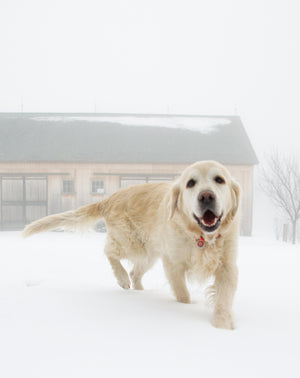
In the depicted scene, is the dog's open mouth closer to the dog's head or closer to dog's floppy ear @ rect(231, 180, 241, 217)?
the dog's head

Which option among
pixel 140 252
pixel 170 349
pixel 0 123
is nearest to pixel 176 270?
pixel 140 252

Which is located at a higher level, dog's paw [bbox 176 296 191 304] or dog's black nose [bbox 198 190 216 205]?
dog's black nose [bbox 198 190 216 205]

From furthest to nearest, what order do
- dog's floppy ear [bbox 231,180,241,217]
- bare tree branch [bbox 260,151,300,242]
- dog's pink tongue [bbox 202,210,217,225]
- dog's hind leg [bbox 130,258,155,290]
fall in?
bare tree branch [bbox 260,151,300,242]
dog's hind leg [bbox 130,258,155,290]
dog's floppy ear [bbox 231,180,241,217]
dog's pink tongue [bbox 202,210,217,225]

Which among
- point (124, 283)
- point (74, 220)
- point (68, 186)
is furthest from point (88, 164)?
point (124, 283)

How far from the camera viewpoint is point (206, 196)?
2.28 meters

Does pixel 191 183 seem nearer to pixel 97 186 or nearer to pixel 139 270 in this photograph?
pixel 139 270

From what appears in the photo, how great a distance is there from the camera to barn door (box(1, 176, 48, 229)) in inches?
651

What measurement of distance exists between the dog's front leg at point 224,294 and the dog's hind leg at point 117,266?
3.83ft

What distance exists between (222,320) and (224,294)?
24cm

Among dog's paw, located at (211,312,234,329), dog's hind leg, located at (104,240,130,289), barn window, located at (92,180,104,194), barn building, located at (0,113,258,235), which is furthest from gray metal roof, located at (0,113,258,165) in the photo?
dog's paw, located at (211,312,234,329)

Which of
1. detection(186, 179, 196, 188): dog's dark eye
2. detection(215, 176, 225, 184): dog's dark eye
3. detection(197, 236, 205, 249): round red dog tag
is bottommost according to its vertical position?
detection(197, 236, 205, 249): round red dog tag

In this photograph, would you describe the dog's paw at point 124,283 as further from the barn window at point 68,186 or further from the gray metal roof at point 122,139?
the barn window at point 68,186

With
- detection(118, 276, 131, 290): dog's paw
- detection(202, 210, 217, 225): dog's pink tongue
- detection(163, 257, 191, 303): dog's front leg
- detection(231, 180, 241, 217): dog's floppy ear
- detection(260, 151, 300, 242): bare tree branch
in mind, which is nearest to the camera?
detection(202, 210, 217, 225): dog's pink tongue

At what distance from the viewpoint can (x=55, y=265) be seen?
200 inches
